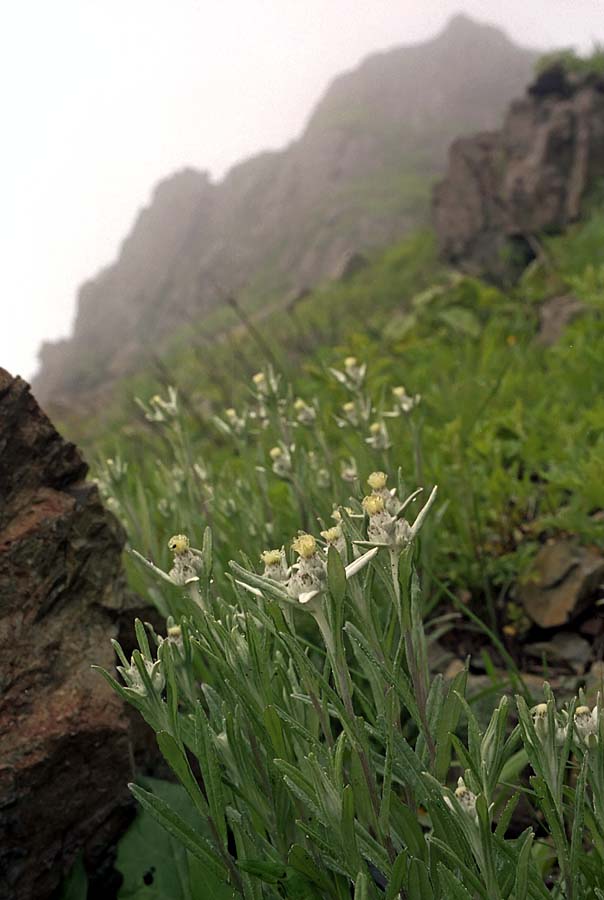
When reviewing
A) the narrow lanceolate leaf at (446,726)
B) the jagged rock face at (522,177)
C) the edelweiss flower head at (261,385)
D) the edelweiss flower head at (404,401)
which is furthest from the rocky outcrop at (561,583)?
the jagged rock face at (522,177)

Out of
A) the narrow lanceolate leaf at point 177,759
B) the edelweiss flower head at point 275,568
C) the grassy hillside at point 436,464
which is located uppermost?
the edelweiss flower head at point 275,568

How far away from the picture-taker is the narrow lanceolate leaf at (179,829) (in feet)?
4.99

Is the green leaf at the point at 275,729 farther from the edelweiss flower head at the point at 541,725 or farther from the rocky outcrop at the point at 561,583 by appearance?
the rocky outcrop at the point at 561,583

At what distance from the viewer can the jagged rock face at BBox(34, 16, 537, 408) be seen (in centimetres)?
4069

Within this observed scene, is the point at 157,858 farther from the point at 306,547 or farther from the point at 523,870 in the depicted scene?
the point at 306,547

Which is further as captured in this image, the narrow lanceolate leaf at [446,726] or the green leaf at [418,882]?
the narrow lanceolate leaf at [446,726]

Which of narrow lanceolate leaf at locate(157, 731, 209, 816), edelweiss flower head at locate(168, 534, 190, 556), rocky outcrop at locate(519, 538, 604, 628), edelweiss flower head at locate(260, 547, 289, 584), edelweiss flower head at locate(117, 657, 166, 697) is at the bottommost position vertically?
Result: rocky outcrop at locate(519, 538, 604, 628)

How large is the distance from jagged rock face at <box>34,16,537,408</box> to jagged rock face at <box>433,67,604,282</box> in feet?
67.5

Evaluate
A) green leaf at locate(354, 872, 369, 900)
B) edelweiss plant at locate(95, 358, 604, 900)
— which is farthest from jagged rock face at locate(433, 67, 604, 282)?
green leaf at locate(354, 872, 369, 900)

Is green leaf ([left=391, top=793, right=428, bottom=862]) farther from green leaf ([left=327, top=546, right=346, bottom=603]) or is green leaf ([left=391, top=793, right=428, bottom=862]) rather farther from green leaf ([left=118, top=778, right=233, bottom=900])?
green leaf ([left=118, top=778, right=233, bottom=900])

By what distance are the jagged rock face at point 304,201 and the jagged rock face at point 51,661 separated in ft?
103

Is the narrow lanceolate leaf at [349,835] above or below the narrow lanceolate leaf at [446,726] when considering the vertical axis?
above

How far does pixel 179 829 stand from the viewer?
1531 mm

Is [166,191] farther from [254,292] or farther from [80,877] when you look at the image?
[80,877]
